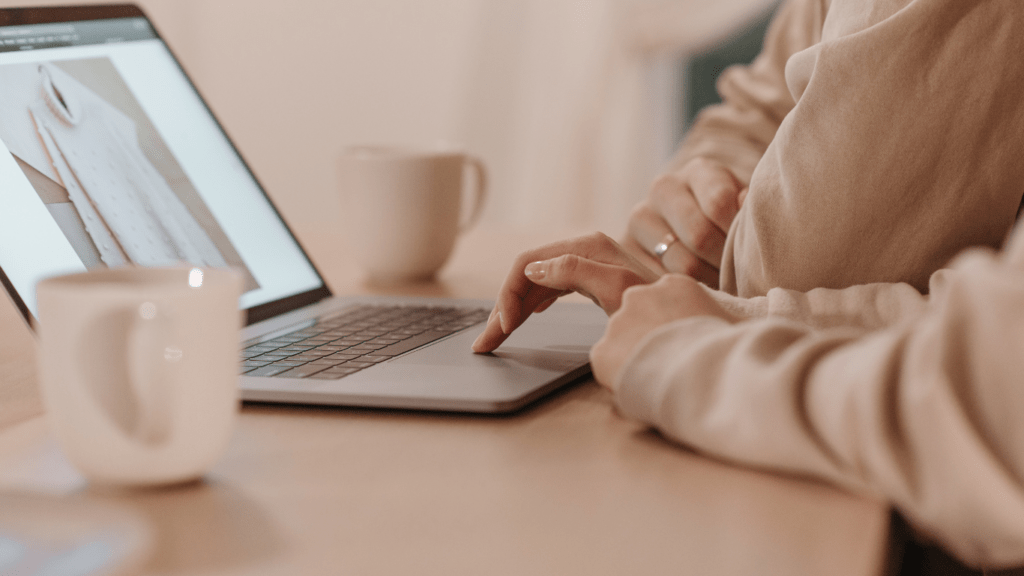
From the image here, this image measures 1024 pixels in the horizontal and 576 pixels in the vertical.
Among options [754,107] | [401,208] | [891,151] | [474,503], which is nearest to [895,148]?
[891,151]

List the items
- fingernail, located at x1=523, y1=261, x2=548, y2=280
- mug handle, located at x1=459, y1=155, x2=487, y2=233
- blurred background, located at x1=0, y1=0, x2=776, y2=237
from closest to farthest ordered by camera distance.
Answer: fingernail, located at x1=523, y1=261, x2=548, y2=280
mug handle, located at x1=459, y1=155, x2=487, y2=233
blurred background, located at x1=0, y1=0, x2=776, y2=237

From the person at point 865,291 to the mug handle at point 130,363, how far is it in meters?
0.21

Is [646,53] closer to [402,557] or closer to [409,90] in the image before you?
[409,90]

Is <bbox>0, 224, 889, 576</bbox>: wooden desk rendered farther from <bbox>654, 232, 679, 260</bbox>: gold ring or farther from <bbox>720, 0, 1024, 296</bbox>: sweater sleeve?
<bbox>654, 232, 679, 260</bbox>: gold ring

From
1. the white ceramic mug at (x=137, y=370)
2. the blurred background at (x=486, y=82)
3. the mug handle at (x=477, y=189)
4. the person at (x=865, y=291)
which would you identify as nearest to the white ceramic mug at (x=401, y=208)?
the mug handle at (x=477, y=189)

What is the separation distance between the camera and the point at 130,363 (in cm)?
36

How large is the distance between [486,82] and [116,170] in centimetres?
178

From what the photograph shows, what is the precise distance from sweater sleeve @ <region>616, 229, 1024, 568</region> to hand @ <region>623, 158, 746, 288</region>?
1.21ft

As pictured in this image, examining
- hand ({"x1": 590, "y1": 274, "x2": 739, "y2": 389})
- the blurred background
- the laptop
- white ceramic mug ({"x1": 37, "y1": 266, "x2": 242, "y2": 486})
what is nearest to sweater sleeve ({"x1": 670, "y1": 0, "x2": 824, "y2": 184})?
the laptop

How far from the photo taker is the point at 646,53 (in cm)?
226

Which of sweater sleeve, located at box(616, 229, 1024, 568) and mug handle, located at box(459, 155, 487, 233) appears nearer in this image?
sweater sleeve, located at box(616, 229, 1024, 568)

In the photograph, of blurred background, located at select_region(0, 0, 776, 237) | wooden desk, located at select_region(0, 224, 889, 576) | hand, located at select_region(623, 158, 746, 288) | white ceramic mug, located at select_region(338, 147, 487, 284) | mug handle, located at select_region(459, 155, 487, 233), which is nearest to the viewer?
wooden desk, located at select_region(0, 224, 889, 576)

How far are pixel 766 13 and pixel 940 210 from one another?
1807 millimetres

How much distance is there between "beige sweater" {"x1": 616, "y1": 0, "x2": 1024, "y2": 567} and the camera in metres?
0.34
